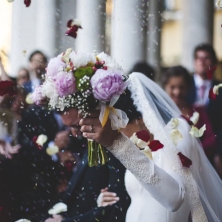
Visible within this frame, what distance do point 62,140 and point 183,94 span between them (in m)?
1.05

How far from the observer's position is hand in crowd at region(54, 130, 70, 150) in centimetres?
531

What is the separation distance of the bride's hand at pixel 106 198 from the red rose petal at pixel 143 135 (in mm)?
620

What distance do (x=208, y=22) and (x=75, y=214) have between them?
137 inches

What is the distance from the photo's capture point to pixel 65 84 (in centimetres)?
317

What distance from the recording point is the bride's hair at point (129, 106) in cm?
427

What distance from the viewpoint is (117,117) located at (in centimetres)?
336

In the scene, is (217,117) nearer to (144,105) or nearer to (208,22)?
(144,105)

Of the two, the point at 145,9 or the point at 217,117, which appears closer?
the point at 217,117

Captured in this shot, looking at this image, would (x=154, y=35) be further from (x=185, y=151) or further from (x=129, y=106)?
(x=185, y=151)

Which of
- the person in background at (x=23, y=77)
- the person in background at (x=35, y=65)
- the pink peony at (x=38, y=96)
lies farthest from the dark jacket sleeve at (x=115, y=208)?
the person in background at (x=23, y=77)

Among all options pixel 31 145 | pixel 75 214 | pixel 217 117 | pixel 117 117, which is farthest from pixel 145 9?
pixel 117 117

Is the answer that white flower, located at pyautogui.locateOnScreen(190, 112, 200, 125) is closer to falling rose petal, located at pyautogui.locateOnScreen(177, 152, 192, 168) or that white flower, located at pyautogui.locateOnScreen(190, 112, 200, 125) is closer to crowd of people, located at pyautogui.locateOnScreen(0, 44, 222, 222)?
crowd of people, located at pyautogui.locateOnScreen(0, 44, 222, 222)

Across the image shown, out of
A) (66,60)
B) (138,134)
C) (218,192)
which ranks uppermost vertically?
(66,60)

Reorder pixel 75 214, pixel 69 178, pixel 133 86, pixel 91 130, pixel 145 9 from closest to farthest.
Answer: pixel 91 130 → pixel 133 86 → pixel 75 214 → pixel 69 178 → pixel 145 9
